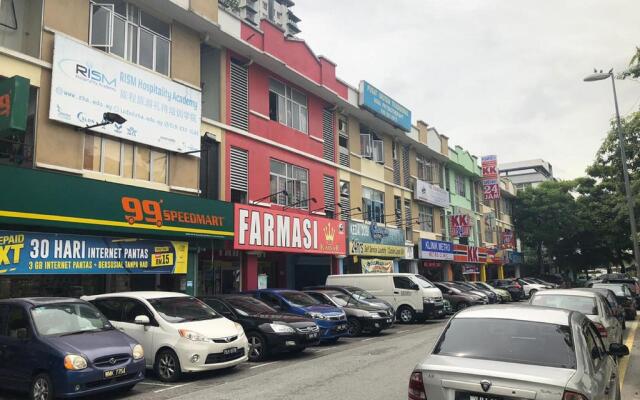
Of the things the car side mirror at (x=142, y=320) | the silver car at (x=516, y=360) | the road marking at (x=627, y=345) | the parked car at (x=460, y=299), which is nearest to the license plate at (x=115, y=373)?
the car side mirror at (x=142, y=320)

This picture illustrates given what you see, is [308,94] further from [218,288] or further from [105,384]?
[105,384]

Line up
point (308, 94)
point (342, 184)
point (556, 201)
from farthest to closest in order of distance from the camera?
point (556, 201)
point (342, 184)
point (308, 94)

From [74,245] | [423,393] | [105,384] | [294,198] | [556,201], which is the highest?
[556,201]

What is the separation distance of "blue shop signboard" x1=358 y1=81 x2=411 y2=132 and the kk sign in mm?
18953

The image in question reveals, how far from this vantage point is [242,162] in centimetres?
2031

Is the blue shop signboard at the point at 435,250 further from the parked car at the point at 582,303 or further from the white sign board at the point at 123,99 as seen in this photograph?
the parked car at the point at 582,303

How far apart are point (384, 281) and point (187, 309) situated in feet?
39.4

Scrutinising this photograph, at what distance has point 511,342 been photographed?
5.27 m

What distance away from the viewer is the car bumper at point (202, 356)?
32.7ft

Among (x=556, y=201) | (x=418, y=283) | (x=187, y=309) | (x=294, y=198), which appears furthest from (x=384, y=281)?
(x=556, y=201)

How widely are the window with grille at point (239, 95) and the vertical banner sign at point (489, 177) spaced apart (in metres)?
31.0

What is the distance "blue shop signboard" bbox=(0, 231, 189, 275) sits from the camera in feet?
38.5

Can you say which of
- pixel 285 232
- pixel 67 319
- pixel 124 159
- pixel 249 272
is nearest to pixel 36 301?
pixel 67 319

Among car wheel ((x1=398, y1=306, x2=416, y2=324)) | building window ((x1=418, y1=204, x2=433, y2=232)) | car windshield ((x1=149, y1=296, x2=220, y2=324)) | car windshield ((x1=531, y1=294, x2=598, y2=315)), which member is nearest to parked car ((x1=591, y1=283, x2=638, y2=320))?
car wheel ((x1=398, y1=306, x2=416, y2=324))
